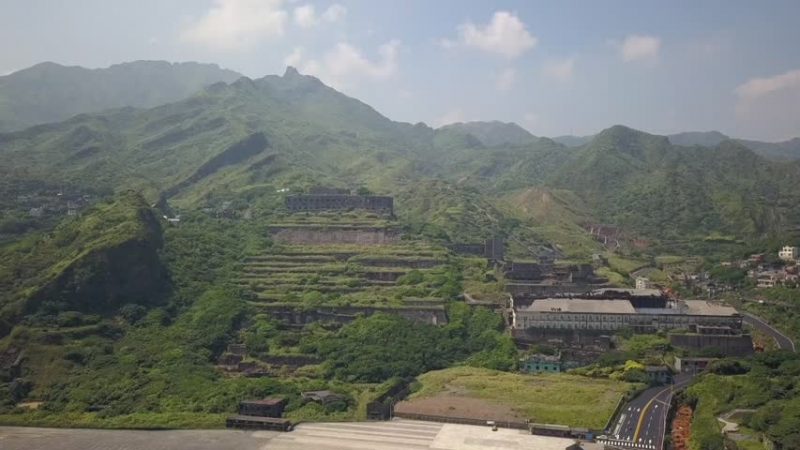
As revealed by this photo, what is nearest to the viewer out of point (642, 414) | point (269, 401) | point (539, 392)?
point (642, 414)

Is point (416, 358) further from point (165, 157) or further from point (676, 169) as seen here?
point (676, 169)

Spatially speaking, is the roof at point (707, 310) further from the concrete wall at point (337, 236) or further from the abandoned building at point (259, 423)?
the abandoned building at point (259, 423)

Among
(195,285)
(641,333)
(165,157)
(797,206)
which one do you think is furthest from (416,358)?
(797,206)

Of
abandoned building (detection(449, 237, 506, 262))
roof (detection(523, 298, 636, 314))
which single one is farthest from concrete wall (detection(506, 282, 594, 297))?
abandoned building (detection(449, 237, 506, 262))

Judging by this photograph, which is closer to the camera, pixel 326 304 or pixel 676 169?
pixel 326 304

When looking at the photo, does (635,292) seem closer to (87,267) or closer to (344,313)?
(344,313)

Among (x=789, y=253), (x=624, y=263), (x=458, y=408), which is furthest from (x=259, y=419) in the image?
(x=789, y=253)

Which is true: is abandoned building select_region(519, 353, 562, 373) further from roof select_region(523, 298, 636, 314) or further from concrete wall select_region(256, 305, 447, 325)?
concrete wall select_region(256, 305, 447, 325)
